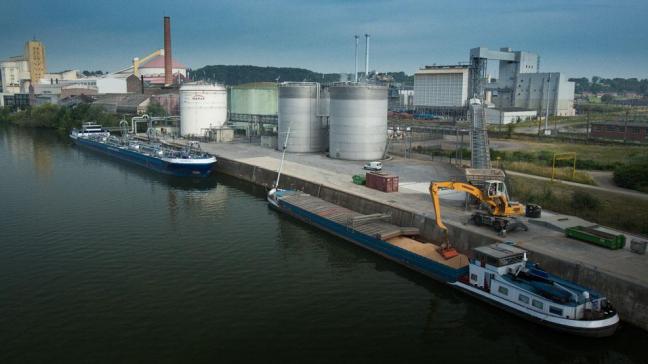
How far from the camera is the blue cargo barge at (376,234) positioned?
2553 centimetres

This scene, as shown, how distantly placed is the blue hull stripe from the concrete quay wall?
10.3 ft

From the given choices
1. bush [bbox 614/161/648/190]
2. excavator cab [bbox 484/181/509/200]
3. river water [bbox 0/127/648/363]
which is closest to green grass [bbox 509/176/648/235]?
bush [bbox 614/161/648/190]

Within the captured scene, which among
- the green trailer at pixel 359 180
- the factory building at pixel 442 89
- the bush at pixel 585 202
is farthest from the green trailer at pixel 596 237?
the factory building at pixel 442 89

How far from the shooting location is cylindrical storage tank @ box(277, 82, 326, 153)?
5862 centimetres

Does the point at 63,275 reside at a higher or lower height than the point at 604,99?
lower

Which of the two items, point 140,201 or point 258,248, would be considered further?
point 140,201

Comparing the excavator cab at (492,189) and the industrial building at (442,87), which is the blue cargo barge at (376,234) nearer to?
the excavator cab at (492,189)

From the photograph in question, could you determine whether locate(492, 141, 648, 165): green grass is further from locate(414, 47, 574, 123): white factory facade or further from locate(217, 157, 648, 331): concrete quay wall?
locate(414, 47, 574, 123): white factory facade

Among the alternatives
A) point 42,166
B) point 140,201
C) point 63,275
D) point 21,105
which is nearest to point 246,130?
point 42,166

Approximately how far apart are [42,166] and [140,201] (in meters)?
24.5

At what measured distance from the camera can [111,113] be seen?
109312 millimetres

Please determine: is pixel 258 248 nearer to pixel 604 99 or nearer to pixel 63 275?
pixel 63 275

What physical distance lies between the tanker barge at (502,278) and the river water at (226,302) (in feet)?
1.99

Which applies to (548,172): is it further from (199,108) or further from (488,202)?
(199,108)
